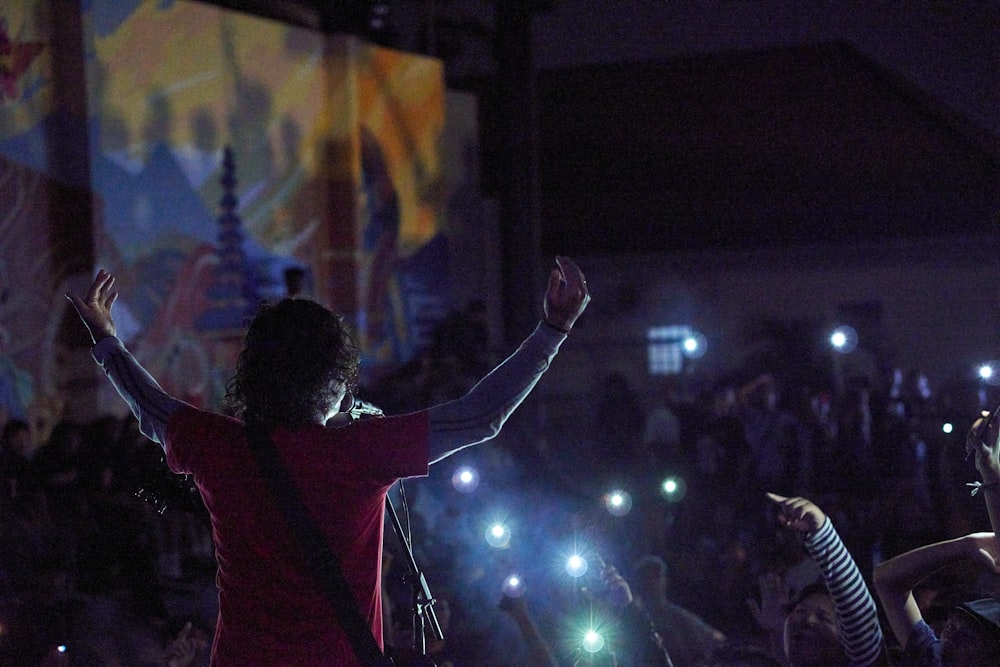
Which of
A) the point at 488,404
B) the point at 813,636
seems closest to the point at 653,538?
the point at 813,636

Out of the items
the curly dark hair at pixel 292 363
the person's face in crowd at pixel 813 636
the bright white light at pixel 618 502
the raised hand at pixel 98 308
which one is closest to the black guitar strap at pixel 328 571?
the curly dark hair at pixel 292 363

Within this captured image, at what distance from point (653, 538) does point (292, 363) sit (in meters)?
6.44

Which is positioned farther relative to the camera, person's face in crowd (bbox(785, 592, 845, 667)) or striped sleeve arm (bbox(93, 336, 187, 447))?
→ person's face in crowd (bbox(785, 592, 845, 667))

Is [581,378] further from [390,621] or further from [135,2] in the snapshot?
[390,621]

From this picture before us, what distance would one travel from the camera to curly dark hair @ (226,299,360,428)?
Answer: 2.09 metres

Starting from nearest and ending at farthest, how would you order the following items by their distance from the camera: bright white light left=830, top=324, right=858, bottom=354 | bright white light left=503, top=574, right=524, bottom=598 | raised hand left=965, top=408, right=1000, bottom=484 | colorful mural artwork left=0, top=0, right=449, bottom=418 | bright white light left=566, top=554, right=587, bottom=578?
raised hand left=965, top=408, right=1000, bottom=484, bright white light left=566, top=554, right=587, bottom=578, bright white light left=503, top=574, right=524, bottom=598, bright white light left=830, top=324, right=858, bottom=354, colorful mural artwork left=0, top=0, right=449, bottom=418

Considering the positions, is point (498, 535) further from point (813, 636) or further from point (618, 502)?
point (813, 636)

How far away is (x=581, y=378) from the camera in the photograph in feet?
59.2

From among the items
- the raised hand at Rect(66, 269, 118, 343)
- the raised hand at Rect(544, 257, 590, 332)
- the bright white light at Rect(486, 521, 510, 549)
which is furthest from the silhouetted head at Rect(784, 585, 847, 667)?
the raised hand at Rect(66, 269, 118, 343)

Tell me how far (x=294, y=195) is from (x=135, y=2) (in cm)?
257

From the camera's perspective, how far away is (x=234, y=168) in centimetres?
1047

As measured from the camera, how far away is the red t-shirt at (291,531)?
1.97 meters

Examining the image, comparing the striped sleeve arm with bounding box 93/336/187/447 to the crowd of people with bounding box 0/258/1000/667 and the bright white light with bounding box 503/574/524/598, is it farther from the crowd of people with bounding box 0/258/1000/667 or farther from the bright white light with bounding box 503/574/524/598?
the bright white light with bounding box 503/574/524/598

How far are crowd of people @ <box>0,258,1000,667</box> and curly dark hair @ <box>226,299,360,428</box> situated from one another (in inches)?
16.1
